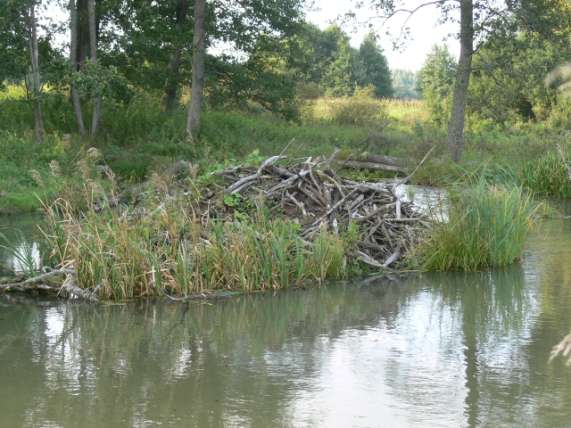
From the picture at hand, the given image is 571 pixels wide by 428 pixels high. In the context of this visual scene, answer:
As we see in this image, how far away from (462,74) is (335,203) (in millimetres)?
15102

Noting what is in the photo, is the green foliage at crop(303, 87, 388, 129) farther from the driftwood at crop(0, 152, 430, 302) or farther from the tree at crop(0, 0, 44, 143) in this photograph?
the driftwood at crop(0, 152, 430, 302)

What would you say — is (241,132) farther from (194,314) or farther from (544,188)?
(194,314)

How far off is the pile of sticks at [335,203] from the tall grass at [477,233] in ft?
1.12

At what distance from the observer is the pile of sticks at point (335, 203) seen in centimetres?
1065

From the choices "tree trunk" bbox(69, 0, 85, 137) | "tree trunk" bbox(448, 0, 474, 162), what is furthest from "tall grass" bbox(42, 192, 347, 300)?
"tree trunk" bbox(448, 0, 474, 162)

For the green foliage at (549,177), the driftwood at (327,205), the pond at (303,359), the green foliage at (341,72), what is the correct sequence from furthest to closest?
the green foliage at (341,72) → the green foliage at (549,177) → the driftwood at (327,205) → the pond at (303,359)

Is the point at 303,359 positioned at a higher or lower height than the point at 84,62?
lower

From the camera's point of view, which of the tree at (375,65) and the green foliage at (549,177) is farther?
the tree at (375,65)

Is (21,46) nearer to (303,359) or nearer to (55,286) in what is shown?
(55,286)

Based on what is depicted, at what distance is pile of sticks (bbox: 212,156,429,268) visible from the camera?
34.9 feet

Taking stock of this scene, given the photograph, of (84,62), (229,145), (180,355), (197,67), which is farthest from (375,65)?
(180,355)

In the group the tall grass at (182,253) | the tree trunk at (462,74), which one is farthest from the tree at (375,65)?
the tall grass at (182,253)

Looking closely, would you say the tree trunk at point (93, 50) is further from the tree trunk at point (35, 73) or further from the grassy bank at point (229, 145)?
the tree trunk at point (35, 73)

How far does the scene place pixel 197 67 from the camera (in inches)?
976
